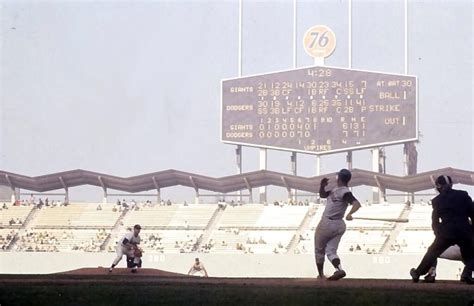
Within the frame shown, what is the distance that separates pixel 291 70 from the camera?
40.9 meters

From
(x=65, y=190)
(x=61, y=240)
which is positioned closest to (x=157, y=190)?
(x=65, y=190)

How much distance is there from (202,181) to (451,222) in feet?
105

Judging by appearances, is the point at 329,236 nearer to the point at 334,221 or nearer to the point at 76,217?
the point at 334,221

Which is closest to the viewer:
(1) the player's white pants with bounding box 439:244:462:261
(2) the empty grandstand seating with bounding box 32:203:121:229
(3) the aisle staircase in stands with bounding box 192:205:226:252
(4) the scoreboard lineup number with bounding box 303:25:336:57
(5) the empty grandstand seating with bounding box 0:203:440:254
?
(1) the player's white pants with bounding box 439:244:462:261

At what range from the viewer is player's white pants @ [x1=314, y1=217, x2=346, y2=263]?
11.5 metres

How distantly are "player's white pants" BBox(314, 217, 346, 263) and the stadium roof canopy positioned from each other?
91.0 feet

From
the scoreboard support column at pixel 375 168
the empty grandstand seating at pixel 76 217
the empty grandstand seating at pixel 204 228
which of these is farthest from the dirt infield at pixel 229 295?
the empty grandstand seating at pixel 76 217

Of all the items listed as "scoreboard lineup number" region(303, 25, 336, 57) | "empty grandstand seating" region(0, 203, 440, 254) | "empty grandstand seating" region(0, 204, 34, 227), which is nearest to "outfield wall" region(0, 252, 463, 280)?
"empty grandstand seating" region(0, 203, 440, 254)

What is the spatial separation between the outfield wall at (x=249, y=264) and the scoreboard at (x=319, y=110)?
9.31 m

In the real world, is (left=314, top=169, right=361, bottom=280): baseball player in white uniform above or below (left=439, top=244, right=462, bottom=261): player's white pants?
above

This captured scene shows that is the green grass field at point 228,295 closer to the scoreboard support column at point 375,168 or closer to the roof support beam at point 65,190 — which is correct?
the scoreboard support column at point 375,168

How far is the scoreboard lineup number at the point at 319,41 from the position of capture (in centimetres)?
4066

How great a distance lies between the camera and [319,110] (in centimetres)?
4072

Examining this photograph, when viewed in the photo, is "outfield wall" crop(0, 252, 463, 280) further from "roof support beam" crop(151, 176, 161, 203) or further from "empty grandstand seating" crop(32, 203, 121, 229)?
"roof support beam" crop(151, 176, 161, 203)
